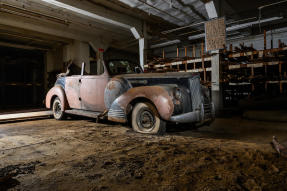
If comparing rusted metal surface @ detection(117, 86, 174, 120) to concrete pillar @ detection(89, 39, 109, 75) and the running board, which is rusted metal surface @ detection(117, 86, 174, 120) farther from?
concrete pillar @ detection(89, 39, 109, 75)

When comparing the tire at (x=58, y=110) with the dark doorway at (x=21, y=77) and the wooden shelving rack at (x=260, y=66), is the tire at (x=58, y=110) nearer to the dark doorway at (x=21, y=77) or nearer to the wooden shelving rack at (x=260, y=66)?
the wooden shelving rack at (x=260, y=66)

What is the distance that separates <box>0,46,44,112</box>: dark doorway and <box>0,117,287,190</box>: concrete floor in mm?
11646

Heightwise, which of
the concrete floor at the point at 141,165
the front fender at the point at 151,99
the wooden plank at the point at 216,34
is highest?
the wooden plank at the point at 216,34

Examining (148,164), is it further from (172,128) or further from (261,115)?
(261,115)

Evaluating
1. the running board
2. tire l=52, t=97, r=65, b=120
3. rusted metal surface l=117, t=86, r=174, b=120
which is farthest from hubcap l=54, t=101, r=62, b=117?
rusted metal surface l=117, t=86, r=174, b=120

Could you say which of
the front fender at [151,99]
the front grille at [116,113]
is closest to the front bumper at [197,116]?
the front fender at [151,99]

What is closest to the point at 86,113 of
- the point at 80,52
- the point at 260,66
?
the point at 260,66

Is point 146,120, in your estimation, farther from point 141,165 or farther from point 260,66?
point 260,66

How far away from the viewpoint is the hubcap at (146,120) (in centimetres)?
344

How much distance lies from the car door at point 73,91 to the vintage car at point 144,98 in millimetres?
149

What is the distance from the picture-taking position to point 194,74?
3.32 m

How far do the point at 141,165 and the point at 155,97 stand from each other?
4.77 ft

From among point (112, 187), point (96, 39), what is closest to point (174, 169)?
point (112, 187)

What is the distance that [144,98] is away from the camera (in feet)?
11.6
